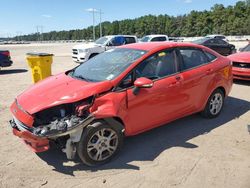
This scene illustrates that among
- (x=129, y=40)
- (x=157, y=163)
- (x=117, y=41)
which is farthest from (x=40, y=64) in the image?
(x=129, y=40)

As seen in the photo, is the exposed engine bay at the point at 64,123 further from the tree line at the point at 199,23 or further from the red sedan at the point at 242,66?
the tree line at the point at 199,23

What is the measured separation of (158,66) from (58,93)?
1.69m

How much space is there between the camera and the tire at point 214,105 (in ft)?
18.0

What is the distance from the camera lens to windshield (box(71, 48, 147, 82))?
425 centimetres

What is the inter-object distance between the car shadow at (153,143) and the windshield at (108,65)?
1.21m

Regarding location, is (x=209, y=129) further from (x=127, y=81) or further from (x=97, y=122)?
(x=97, y=122)

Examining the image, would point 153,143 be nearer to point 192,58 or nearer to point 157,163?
point 157,163

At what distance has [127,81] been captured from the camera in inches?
161

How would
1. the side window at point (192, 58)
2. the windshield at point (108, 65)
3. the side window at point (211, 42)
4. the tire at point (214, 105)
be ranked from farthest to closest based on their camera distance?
the side window at point (211, 42), the tire at point (214, 105), the side window at point (192, 58), the windshield at point (108, 65)

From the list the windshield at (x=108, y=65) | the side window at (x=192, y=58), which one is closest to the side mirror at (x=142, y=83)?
the windshield at (x=108, y=65)

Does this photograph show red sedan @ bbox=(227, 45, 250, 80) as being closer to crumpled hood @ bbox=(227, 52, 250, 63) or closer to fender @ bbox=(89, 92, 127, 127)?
crumpled hood @ bbox=(227, 52, 250, 63)

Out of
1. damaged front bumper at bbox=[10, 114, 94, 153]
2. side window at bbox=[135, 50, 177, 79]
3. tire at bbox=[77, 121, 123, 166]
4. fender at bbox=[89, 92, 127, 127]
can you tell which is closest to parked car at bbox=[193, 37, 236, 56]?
side window at bbox=[135, 50, 177, 79]

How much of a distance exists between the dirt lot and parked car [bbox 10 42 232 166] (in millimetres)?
306

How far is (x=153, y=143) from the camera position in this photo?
4.56 metres
